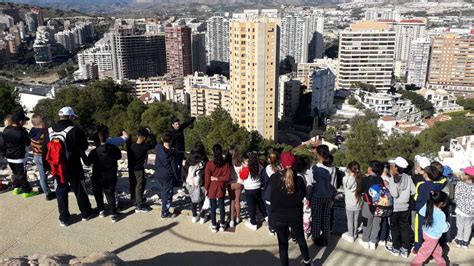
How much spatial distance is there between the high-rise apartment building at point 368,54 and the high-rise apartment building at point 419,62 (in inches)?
304

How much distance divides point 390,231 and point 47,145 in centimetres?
415

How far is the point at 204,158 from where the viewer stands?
5066mm

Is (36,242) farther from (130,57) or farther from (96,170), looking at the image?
(130,57)

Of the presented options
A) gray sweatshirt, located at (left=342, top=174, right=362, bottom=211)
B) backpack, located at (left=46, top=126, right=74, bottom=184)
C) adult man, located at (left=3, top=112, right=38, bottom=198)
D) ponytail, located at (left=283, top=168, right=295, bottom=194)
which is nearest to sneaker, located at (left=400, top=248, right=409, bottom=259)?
gray sweatshirt, located at (left=342, top=174, right=362, bottom=211)

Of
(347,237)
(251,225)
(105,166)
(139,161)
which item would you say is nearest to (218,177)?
(251,225)

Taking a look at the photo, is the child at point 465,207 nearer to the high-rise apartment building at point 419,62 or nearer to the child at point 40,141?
the child at point 40,141

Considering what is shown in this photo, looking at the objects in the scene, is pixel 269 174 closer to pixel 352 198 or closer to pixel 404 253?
pixel 352 198

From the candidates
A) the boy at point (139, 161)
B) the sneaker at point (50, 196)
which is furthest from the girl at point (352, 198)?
the sneaker at point (50, 196)

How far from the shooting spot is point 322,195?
15.1 feet

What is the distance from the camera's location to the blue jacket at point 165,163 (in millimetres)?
5105

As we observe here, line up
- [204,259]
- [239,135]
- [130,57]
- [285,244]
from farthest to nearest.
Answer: [130,57], [239,135], [204,259], [285,244]

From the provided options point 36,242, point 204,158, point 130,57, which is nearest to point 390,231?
point 204,158

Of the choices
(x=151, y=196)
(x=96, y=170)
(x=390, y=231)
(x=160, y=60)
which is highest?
(x=96, y=170)

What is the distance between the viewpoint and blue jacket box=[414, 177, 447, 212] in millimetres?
4188
